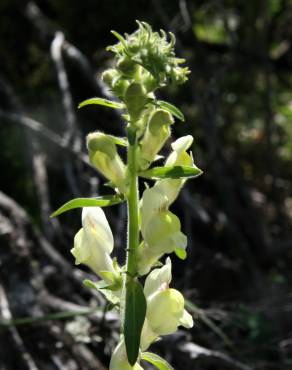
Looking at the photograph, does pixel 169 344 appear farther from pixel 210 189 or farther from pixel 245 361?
pixel 210 189

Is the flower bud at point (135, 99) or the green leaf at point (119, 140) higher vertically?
the flower bud at point (135, 99)

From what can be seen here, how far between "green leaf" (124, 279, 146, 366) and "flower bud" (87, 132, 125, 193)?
0.22 meters

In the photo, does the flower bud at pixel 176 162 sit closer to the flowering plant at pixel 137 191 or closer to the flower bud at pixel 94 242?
the flowering plant at pixel 137 191

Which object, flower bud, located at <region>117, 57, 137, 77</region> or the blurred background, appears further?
the blurred background

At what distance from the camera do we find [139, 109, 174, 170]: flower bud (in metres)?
1.23

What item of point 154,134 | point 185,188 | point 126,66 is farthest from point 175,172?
point 185,188

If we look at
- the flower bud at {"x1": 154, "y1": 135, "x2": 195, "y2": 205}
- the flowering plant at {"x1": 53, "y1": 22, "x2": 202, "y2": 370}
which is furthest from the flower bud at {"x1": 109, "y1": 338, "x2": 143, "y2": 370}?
the flower bud at {"x1": 154, "y1": 135, "x2": 195, "y2": 205}

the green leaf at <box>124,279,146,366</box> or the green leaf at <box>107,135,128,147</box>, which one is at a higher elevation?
the green leaf at <box>107,135,128,147</box>

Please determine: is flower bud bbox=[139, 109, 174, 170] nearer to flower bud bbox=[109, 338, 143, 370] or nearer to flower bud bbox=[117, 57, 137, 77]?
flower bud bbox=[117, 57, 137, 77]

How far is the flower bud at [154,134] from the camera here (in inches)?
48.3

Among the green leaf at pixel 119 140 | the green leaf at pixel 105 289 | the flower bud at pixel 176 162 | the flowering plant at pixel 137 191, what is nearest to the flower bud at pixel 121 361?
the flowering plant at pixel 137 191

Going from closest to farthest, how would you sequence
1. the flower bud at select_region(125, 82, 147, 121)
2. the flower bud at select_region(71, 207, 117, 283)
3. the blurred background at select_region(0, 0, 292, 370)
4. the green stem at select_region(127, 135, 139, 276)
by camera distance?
the flower bud at select_region(125, 82, 147, 121)
the green stem at select_region(127, 135, 139, 276)
the flower bud at select_region(71, 207, 117, 283)
the blurred background at select_region(0, 0, 292, 370)

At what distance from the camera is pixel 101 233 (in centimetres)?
140

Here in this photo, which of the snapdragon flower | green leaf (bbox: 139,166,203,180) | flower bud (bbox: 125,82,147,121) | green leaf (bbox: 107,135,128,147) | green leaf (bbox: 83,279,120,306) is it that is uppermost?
flower bud (bbox: 125,82,147,121)
